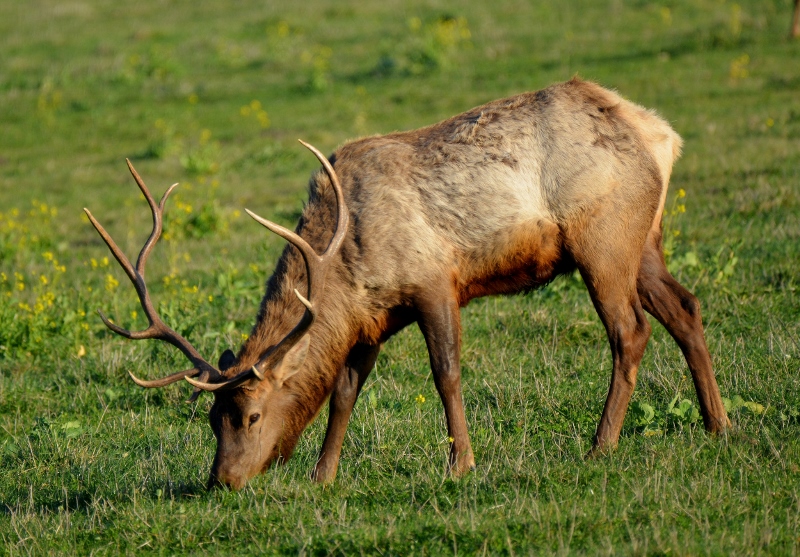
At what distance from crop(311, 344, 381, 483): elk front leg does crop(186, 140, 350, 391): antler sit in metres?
0.61

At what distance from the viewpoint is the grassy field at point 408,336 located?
4590 millimetres

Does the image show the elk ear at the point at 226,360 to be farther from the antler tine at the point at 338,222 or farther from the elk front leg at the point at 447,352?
the elk front leg at the point at 447,352

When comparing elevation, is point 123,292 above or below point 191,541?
below

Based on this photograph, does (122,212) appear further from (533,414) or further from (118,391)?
(533,414)

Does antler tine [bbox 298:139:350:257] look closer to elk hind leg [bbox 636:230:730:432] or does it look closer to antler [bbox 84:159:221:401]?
antler [bbox 84:159:221:401]

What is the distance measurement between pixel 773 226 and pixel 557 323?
2.95 m

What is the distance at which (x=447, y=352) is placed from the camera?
5.46 metres

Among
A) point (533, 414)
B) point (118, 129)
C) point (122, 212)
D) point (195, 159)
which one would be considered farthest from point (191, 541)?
point (118, 129)

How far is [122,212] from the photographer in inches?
511

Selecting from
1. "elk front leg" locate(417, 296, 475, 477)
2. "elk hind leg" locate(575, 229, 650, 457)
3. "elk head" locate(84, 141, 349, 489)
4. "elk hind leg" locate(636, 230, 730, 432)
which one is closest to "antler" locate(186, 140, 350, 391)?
"elk head" locate(84, 141, 349, 489)

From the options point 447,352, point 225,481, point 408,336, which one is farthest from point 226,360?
point 408,336

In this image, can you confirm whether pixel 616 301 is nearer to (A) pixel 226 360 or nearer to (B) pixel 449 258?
(B) pixel 449 258

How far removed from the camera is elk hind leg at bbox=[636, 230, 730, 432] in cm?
572

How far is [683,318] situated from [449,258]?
1476 millimetres
